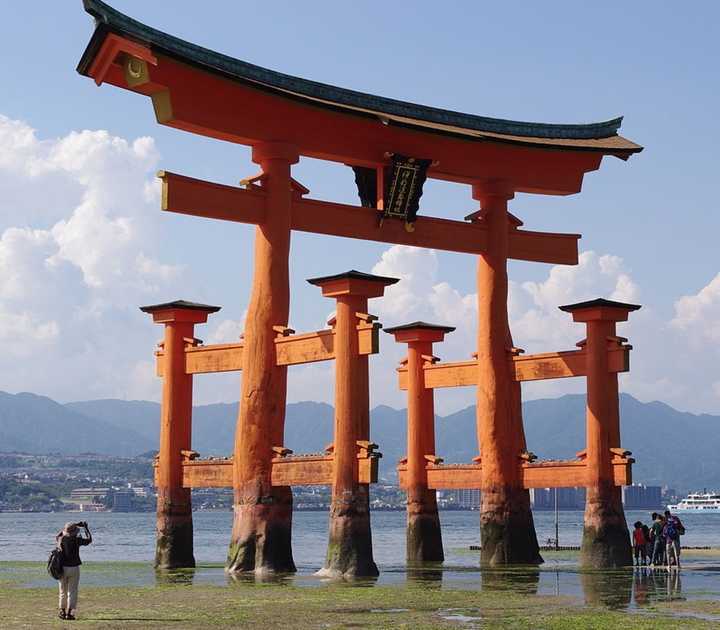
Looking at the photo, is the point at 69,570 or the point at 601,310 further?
the point at 601,310

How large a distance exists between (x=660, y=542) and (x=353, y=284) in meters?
9.19

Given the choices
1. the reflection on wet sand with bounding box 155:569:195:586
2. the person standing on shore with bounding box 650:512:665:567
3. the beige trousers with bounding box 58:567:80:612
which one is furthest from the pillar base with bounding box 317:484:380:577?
the beige trousers with bounding box 58:567:80:612

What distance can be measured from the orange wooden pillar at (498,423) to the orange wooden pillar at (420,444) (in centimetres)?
208

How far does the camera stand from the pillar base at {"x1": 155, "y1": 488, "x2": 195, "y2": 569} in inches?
1145

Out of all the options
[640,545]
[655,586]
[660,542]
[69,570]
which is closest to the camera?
[69,570]

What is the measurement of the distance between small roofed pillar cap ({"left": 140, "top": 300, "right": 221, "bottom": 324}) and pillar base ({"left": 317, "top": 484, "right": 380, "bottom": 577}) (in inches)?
260

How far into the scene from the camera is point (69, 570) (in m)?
17.5

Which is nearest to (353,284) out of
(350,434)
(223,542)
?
(350,434)

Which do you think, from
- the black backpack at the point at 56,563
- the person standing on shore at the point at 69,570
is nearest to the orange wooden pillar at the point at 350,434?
the person standing on shore at the point at 69,570

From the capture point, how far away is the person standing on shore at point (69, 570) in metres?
17.4

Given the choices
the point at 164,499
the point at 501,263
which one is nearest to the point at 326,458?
the point at 164,499

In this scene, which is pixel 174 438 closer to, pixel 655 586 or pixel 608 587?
pixel 608 587

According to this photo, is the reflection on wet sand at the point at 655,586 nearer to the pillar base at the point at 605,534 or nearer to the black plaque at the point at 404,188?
the pillar base at the point at 605,534

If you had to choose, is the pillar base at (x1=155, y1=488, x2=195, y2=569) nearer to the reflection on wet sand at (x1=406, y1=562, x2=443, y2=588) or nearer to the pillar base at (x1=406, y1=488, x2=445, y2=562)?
the reflection on wet sand at (x1=406, y1=562, x2=443, y2=588)
